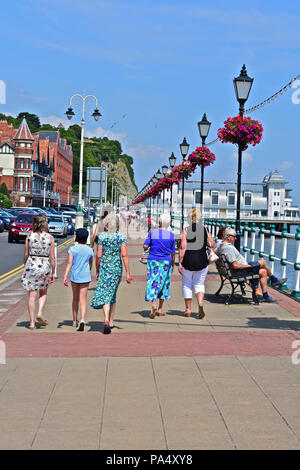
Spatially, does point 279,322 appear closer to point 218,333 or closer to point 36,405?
point 218,333

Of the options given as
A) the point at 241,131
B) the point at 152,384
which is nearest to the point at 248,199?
the point at 241,131

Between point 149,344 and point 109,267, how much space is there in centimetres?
142

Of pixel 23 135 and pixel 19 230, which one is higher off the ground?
pixel 23 135

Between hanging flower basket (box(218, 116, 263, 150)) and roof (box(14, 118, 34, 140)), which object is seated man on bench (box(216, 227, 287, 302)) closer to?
hanging flower basket (box(218, 116, 263, 150))

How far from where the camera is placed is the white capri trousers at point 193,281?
35.6ft

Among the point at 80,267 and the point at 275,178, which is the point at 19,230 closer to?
the point at 80,267

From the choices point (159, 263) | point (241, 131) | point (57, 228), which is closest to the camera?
point (159, 263)

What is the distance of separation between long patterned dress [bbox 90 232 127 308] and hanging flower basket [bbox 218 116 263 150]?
839cm

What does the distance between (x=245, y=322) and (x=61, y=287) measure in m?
5.72

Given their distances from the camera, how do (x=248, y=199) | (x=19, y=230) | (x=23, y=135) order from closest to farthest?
(x=19, y=230) < (x=23, y=135) < (x=248, y=199)

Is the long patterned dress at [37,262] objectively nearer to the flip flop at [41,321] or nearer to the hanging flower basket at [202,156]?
the flip flop at [41,321]

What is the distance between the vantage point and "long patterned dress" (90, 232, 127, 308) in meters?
9.16

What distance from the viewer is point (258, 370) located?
685 centimetres

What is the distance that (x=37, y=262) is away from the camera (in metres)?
9.72
